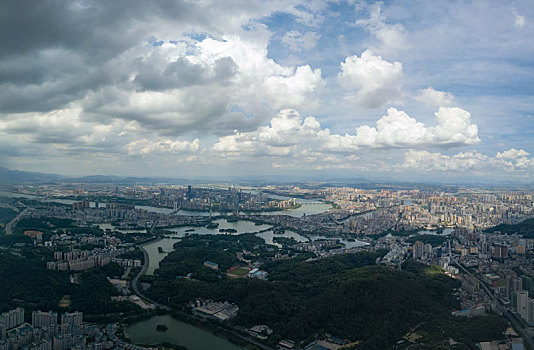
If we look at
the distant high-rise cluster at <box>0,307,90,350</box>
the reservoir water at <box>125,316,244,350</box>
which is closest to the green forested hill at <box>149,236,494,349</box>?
the reservoir water at <box>125,316,244,350</box>

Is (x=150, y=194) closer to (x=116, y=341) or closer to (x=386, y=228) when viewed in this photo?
(x=386, y=228)

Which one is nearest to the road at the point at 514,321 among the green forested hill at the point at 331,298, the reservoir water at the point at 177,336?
the green forested hill at the point at 331,298

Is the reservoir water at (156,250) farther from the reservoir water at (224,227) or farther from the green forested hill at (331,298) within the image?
the reservoir water at (224,227)

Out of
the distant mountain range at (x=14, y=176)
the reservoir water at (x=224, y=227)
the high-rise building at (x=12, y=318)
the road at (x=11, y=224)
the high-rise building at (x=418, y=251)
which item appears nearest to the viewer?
the high-rise building at (x=12, y=318)

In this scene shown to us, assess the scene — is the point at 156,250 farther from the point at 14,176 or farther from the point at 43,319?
the point at 43,319

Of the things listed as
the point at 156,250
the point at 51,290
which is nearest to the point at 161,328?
the point at 51,290

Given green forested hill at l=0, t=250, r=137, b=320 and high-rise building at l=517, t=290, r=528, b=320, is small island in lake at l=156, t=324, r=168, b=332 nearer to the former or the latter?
green forested hill at l=0, t=250, r=137, b=320

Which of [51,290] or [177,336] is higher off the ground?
[51,290]

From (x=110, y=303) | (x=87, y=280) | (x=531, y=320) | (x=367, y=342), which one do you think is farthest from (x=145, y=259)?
(x=531, y=320)

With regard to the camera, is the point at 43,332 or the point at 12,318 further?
the point at 12,318
